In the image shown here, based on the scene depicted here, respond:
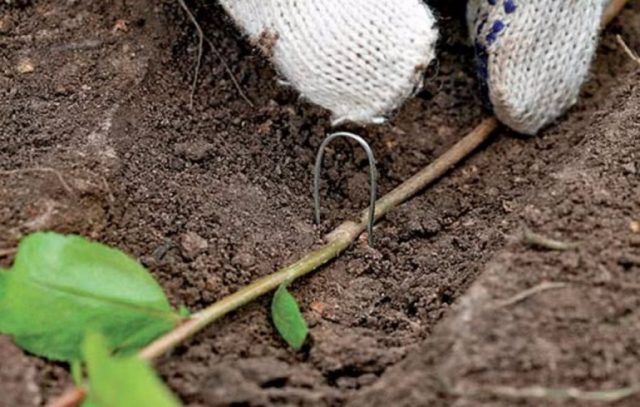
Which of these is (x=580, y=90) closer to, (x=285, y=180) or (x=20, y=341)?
(x=285, y=180)

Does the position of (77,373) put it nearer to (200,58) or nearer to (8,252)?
(8,252)

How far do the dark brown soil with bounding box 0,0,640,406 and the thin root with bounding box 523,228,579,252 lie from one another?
2 centimetres

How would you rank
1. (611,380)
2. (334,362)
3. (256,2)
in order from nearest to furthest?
(611,380), (334,362), (256,2)

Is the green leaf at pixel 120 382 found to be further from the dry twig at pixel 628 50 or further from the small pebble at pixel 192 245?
the dry twig at pixel 628 50

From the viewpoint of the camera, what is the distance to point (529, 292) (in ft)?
3.74

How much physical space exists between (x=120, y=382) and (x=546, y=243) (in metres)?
0.58

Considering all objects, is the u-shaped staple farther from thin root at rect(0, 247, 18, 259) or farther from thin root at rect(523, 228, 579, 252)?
thin root at rect(0, 247, 18, 259)

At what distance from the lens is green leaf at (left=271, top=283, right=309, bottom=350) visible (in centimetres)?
125

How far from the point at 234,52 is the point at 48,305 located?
760mm

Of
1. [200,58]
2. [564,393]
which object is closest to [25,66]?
[200,58]

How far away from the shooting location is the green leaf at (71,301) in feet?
3.64

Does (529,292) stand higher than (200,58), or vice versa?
(200,58)

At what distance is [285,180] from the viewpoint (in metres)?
1.59

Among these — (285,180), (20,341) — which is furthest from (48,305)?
(285,180)
